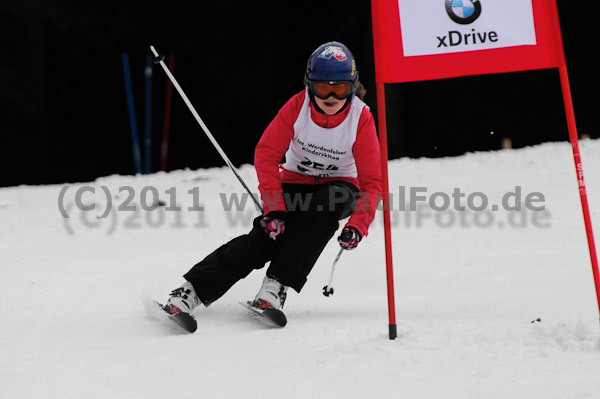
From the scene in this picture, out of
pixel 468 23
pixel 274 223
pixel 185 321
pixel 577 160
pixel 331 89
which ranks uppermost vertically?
pixel 468 23

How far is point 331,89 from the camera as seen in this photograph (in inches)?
122

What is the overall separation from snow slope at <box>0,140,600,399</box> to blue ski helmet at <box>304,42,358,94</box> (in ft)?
3.39

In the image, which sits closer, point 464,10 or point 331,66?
point 464,10

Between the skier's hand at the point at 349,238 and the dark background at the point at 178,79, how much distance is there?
10541 mm

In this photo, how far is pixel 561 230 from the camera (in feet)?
16.3

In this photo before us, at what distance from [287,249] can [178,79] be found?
39.3ft

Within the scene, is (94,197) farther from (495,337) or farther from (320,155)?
(495,337)

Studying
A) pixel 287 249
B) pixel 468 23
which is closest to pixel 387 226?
pixel 287 249

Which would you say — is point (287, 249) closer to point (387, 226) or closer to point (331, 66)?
point (387, 226)

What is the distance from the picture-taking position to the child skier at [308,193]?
3105 millimetres

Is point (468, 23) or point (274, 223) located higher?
point (468, 23)

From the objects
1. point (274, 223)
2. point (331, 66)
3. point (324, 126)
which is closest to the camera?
→ point (331, 66)

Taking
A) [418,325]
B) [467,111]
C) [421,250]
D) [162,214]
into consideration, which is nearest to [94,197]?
[162,214]

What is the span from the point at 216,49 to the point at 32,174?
4.46 m
